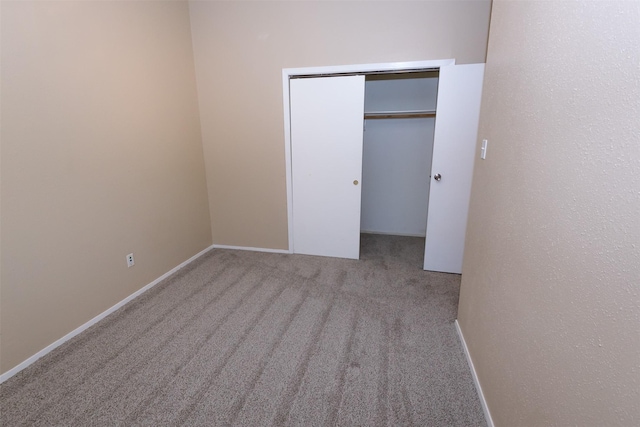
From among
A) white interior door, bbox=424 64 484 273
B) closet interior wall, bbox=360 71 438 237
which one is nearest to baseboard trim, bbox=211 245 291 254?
closet interior wall, bbox=360 71 438 237

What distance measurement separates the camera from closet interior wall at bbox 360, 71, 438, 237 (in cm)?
378

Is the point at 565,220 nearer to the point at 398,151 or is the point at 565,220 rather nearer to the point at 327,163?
the point at 327,163

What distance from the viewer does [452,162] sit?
2756mm

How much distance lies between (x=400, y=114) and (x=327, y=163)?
4.45ft

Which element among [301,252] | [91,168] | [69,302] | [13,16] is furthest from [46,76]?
[301,252]

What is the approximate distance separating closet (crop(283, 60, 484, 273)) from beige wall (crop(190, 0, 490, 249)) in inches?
5.9

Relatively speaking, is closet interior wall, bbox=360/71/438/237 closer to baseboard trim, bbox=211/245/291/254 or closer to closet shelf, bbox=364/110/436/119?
closet shelf, bbox=364/110/436/119

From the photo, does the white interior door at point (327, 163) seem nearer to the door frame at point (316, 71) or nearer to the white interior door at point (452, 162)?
the door frame at point (316, 71)

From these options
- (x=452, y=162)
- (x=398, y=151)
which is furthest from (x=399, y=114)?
(x=452, y=162)

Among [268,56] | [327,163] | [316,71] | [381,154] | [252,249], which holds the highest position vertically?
[268,56]

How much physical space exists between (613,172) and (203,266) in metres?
3.23

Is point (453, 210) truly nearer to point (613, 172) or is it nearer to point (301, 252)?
point (301, 252)

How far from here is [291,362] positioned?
5.96 feet

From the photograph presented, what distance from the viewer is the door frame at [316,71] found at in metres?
2.75
